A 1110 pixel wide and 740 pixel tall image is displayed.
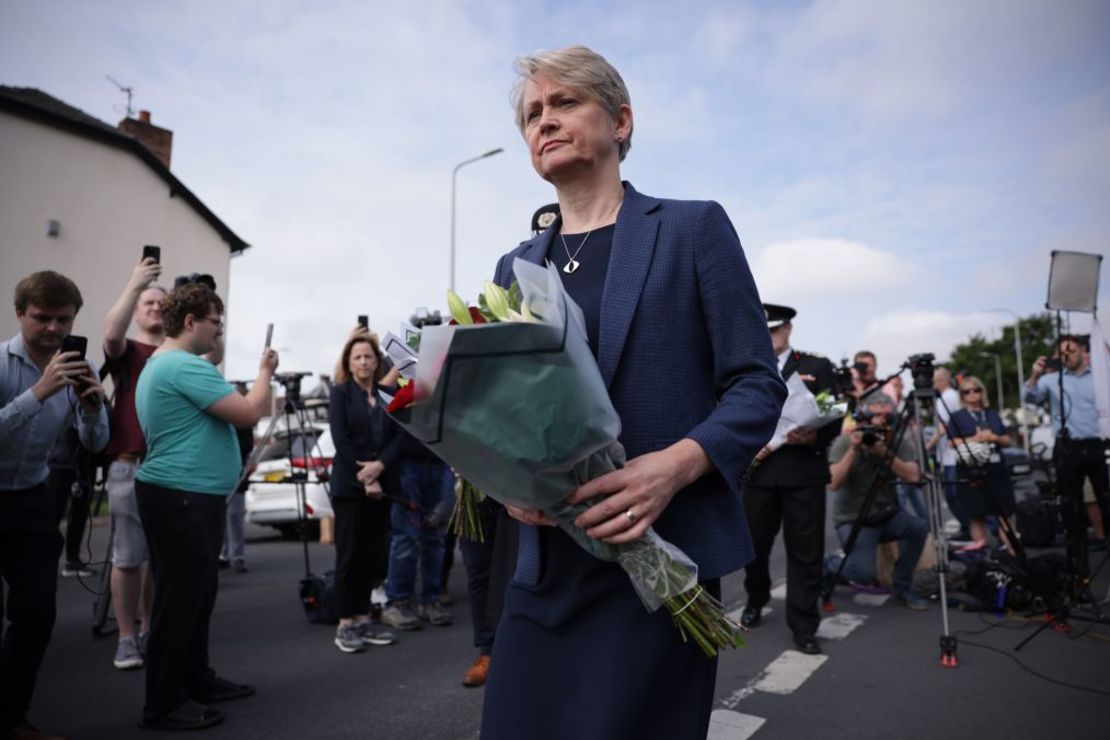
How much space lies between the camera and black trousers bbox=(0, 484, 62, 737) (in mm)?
3291

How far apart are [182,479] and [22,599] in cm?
81

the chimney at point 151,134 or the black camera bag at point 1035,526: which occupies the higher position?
the chimney at point 151,134

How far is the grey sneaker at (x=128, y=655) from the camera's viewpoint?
185 inches

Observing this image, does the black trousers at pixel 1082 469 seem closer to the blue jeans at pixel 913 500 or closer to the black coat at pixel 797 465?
the blue jeans at pixel 913 500

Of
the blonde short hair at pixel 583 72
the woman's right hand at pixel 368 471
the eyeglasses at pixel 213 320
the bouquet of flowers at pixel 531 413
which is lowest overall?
the woman's right hand at pixel 368 471

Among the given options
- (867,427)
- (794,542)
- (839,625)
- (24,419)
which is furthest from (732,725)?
(24,419)

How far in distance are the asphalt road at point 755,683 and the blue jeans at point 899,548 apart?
540 mm

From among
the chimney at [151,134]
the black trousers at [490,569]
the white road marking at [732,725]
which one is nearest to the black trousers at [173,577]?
the black trousers at [490,569]

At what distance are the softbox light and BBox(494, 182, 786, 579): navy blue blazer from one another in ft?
20.0

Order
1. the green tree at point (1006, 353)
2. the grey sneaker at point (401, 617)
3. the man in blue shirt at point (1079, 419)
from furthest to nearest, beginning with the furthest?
the green tree at point (1006, 353) < the man in blue shirt at point (1079, 419) < the grey sneaker at point (401, 617)

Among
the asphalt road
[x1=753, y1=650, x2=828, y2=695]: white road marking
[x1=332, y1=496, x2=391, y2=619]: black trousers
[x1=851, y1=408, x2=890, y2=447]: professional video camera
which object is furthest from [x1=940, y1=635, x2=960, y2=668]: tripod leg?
[x1=332, y1=496, x2=391, y2=619]: black trousers

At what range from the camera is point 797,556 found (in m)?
5.11

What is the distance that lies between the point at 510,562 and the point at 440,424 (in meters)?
2.78

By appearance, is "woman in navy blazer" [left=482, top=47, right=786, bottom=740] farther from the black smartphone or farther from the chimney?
the chimney
